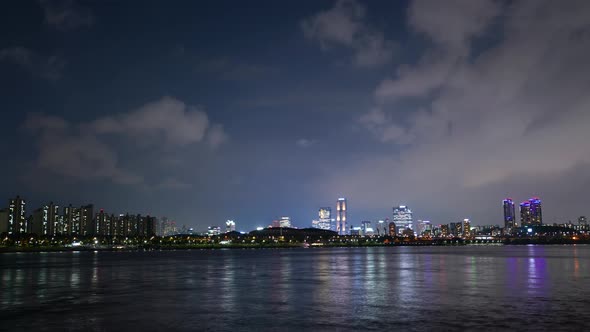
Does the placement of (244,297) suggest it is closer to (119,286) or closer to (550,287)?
(119,286)

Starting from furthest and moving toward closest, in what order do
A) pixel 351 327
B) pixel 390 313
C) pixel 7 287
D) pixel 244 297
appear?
1. pixel 7 287
2. pixel 244 297
3. pixel 390 313
4. pixel 351 327

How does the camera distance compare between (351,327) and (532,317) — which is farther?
(532,317)

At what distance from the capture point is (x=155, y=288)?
157 feet

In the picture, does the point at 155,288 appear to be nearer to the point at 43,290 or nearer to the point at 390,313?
the point at 43,290

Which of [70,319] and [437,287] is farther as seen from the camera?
[437,287]

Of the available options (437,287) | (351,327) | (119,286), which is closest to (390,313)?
(351,327)

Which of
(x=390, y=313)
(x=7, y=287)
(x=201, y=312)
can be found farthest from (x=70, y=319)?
(x=7, y=287)

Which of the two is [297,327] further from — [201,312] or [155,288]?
[155,288]

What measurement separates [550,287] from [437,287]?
1028cm

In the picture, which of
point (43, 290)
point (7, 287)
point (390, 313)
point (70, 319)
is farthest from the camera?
point (7, 287)

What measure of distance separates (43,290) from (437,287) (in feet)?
118

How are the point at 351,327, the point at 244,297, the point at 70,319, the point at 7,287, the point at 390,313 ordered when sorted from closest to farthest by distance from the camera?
1. the point at 351,327
2. the point at 70,319
3. the point at 390,313
4. the point at 244,297
5. the point at 7,287

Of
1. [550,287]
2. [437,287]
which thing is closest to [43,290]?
[437,287]

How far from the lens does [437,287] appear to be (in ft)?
157
